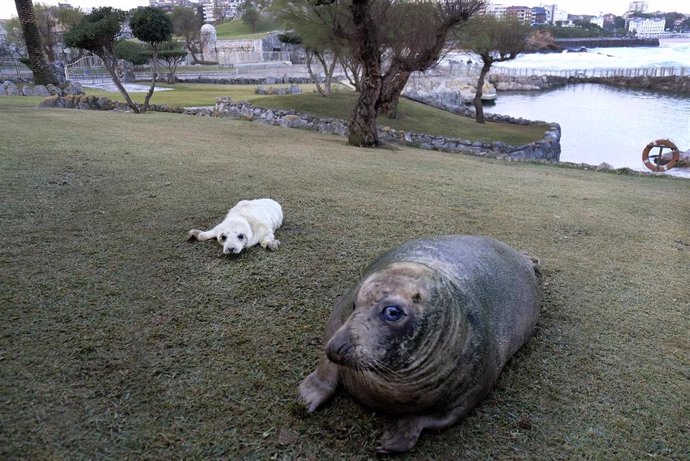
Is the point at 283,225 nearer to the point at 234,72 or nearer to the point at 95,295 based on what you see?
the point at 95,295

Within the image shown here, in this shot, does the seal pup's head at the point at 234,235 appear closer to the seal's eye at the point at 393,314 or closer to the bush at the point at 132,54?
the seal's eye at the point at 393,314

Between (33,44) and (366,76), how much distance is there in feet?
52.3

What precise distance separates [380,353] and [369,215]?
3.54 m

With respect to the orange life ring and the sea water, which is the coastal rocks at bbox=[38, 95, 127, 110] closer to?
the sea water

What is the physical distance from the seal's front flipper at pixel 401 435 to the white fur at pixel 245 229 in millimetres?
2220

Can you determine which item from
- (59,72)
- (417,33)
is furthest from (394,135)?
(59,72)

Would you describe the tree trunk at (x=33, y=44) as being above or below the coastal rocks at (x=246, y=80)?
above

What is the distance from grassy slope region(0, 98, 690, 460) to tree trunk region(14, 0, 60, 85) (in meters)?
16.7

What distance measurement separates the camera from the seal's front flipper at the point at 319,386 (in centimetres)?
253

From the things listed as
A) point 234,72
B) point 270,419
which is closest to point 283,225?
point 270,419

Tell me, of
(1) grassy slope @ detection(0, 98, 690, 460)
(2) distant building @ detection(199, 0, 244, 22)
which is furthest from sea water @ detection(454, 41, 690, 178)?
(2) distant building @ detection(199, 0, 244, 22)

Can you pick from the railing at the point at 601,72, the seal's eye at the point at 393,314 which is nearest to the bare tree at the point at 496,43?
the seal's eye at the point at 393,314

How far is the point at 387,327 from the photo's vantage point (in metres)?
2.11

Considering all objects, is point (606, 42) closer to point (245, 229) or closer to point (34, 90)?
point (34, 90)
